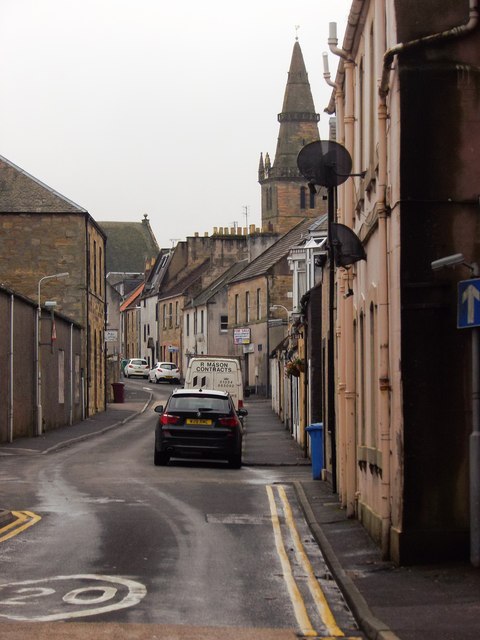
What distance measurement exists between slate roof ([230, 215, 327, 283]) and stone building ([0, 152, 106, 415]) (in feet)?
74.9

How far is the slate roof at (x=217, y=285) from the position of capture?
291 ft

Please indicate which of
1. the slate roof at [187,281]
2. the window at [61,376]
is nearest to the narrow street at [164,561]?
the window at [61,376]

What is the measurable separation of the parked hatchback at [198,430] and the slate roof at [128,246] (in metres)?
114

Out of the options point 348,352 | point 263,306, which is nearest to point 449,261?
point 348,352

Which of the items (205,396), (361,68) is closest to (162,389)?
(205,396)

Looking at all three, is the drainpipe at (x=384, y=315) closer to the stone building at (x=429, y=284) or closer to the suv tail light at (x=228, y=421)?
the stone building at (x=429, y=284)

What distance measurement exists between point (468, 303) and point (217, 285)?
259ft

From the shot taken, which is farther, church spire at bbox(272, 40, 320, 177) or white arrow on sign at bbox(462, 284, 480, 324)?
church spire at bbox(272, 40, 320, 177)

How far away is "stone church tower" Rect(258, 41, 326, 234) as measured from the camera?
130 meters

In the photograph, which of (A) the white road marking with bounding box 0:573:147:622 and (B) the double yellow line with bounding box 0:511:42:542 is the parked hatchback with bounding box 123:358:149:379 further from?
(A) the white road marking with bounding box 0:573:147:622

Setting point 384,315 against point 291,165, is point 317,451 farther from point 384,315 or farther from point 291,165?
point 291,165

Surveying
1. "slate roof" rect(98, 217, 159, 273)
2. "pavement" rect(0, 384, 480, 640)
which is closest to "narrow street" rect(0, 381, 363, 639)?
"pavement" rect(0, 384, 480, 640)

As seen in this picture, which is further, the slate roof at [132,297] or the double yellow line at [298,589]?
the slate roof at [132,297]

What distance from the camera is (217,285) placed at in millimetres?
90562
